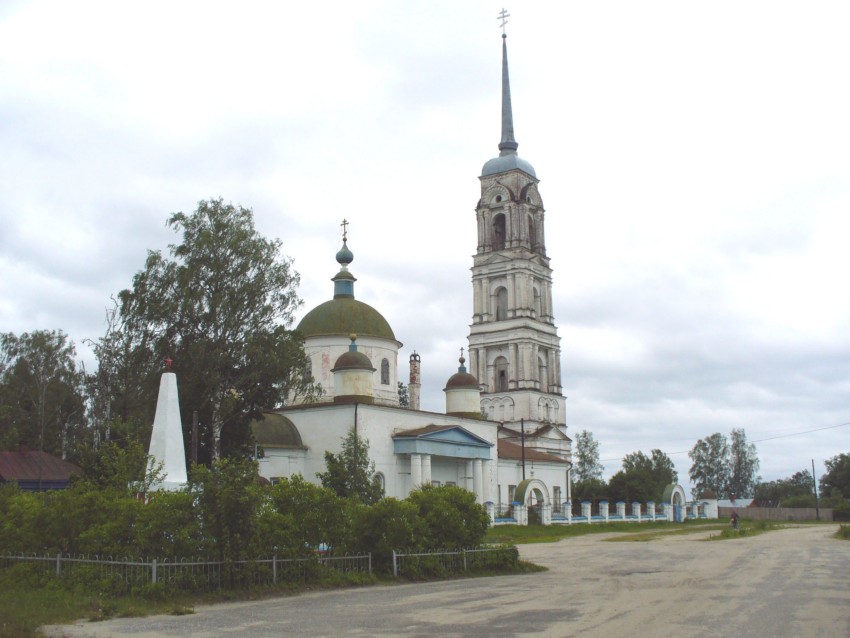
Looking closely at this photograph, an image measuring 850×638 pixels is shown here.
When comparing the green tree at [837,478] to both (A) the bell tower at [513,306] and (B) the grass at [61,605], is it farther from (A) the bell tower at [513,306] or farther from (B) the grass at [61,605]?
(B) the grass at [61,605]

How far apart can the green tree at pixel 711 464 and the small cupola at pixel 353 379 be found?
7129 cm

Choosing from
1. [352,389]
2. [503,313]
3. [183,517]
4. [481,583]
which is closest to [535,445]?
[503,313]

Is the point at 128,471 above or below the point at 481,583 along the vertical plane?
above

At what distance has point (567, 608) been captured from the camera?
14.9 m

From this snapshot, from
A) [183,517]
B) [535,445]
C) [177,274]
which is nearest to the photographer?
[183,517]

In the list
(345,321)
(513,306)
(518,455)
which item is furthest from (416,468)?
(513,306)

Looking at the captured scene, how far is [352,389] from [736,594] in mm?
24791

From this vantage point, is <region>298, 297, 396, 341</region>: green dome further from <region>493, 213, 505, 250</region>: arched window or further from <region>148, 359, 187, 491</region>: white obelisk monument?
<region>493, 213, 505, 250</region>: arched window

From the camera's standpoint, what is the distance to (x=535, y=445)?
65.7 metres

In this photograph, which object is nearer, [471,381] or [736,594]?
[736,594]

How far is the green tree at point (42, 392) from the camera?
48.5 m

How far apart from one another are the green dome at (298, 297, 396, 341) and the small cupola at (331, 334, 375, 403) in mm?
5302

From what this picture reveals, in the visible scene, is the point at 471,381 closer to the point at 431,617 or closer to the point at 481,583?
the point at 481,583

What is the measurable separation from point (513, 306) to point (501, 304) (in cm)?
210
